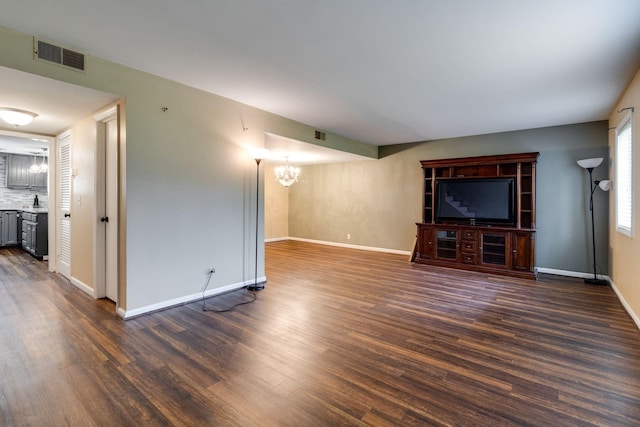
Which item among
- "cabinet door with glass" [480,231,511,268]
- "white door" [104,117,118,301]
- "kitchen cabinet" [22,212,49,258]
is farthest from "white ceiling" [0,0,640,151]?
"kitchen cabinet" [22,212,49,258]

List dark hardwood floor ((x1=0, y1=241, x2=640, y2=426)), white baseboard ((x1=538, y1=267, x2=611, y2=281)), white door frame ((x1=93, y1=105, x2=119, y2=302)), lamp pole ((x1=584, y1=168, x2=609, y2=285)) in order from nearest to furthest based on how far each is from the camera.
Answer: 1. dark hardwood floor ((x1=0, y1=241, x2=640, y2=426))
2. white door frame ((x1=93, y1=105, x2=119, y2=302))
3. lamp pole ((x1=584, y1=168, x2=609, y2=285))
4. white baseboard ((x1=538, y1=267, x2=611, y2=281))

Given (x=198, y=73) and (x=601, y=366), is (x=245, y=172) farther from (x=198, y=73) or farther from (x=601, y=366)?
(x=601, y=366)

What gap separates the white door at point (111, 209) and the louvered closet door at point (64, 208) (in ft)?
4.11

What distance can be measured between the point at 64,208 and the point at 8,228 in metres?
4.14

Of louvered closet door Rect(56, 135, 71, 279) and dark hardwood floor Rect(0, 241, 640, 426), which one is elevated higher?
louvered closet door Rect(56, 135, 71, 279)

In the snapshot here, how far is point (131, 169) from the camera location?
3215mm

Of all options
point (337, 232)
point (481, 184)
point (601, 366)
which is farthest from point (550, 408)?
point (337, 232)

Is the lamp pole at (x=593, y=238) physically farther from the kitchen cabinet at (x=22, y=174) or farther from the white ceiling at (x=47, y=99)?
the kitchen cabinet at (x=22, y=174)

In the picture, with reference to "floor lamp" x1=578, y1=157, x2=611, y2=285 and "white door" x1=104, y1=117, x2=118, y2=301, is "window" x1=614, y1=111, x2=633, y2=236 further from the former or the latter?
"white door" x1=104, y1=117, x2=118, y2=301

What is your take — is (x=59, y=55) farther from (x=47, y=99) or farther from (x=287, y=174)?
(x=287, y=174)

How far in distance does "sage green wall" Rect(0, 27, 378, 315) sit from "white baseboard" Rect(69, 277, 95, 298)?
3.54 feet

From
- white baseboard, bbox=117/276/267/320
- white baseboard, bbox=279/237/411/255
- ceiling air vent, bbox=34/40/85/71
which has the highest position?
ceiling air vent, bbox=34/40/85/71

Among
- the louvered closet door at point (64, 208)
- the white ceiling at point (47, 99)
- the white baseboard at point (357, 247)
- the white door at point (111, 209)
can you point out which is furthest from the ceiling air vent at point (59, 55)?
the white baseboard at point (357, 247)

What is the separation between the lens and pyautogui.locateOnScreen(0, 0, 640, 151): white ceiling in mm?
2188
